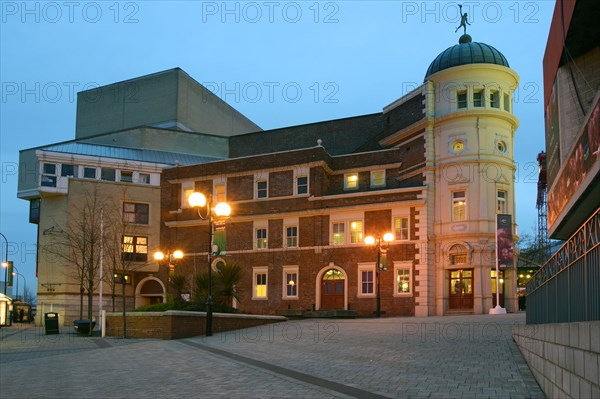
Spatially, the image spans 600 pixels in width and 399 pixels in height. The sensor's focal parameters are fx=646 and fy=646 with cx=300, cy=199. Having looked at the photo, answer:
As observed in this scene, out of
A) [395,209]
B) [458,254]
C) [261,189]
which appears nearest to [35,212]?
[261,189]

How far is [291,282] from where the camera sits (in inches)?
1746

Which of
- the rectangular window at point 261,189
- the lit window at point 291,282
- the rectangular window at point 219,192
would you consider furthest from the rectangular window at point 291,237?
the rectangular window at point 219,192

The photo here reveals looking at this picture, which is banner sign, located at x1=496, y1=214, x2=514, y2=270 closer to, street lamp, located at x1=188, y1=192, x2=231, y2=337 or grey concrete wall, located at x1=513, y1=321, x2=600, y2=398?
street lamp, located at x1=188, y1=192, x2=231, y2=337

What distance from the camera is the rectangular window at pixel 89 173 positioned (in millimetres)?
50250

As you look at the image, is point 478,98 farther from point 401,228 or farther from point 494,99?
point 401,228

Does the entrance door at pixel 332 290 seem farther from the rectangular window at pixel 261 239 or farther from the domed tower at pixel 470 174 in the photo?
the domed tower at pixel 470 174

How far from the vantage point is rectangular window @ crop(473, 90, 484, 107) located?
129 ft

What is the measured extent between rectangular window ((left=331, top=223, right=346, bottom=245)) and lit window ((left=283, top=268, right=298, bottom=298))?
3624 millimetres

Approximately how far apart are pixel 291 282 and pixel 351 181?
318 inches

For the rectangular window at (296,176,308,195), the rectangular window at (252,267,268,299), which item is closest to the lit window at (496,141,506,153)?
the rectangular window at (296,176,308,195)

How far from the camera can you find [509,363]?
1430 centimetres

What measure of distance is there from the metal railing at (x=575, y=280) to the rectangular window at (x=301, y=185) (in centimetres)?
3253

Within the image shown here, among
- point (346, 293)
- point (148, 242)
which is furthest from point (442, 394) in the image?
point (148, 242)

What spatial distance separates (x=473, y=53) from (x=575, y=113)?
803 inches
